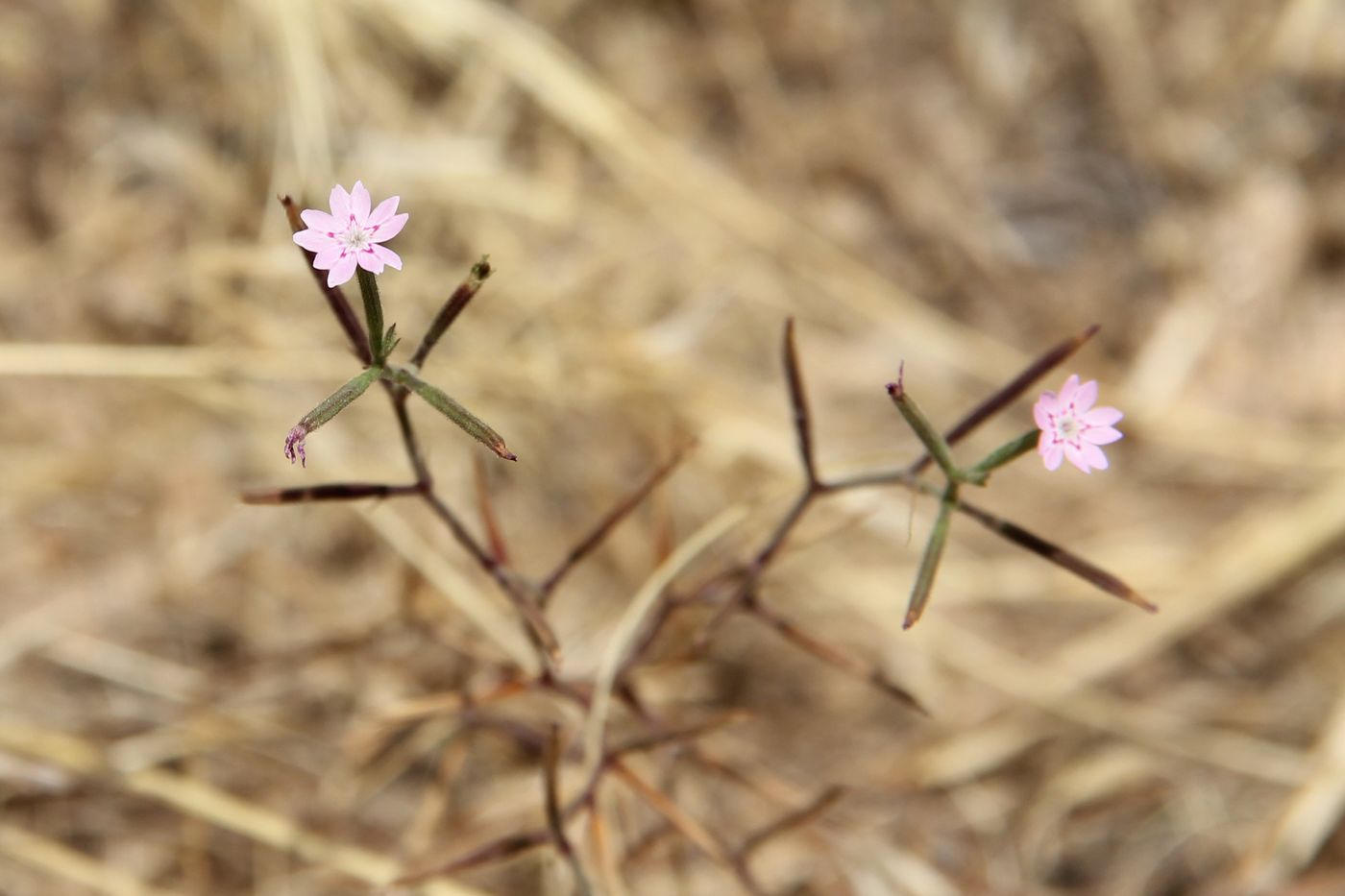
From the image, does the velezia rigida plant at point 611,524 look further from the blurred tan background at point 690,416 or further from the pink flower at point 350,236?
the blurred tan background at point 690,416

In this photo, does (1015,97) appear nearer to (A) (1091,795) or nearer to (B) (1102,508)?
(B) (1102,508)

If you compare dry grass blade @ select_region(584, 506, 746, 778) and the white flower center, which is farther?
dry grass blade @ select_region(584, 506, 746, 778)

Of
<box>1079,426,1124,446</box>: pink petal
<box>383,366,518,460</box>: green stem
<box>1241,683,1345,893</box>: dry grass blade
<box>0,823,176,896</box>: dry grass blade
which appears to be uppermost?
<box>0,823,176,896</box>: dry grass blade

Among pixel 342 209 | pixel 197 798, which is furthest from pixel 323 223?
pixel 197 798

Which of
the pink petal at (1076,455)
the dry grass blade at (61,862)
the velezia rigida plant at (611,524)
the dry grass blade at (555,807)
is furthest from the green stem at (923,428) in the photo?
the dry grass blade at (61,862)

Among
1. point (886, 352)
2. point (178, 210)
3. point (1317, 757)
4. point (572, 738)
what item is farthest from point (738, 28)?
point (1317, 757)

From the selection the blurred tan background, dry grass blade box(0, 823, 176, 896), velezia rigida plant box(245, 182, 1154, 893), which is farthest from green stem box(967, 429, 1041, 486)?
dry grass blade box(0, 823, 176, 896)

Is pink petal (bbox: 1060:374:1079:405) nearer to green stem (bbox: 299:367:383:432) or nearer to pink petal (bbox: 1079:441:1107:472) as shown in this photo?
pink petal (bbox: 1079:441:1107:472)

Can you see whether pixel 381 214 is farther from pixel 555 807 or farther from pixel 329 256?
pixel 555 807
